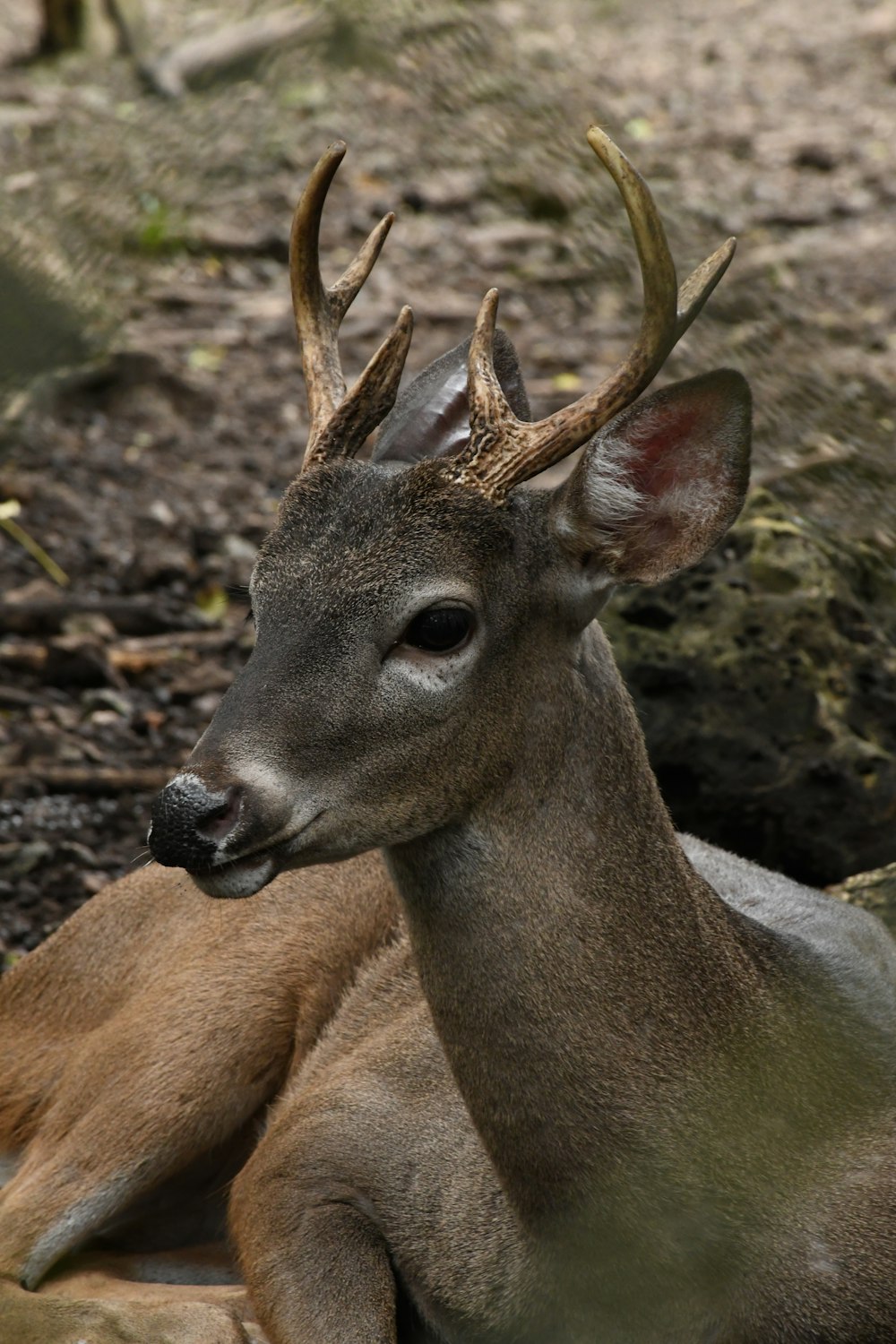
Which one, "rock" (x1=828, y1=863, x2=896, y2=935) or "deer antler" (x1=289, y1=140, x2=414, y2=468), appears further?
"rock" (x1=828, y1=863, x2=896, y2=935)

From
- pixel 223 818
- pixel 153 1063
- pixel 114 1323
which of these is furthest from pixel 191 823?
pixel 153 1063

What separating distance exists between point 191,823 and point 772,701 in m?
2.73

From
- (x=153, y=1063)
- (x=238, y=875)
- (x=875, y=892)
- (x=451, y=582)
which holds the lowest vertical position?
(x=875, y=892)

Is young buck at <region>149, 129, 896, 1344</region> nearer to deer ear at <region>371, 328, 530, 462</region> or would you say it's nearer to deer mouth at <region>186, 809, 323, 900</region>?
deer mouth at <region>186, 809, 323, 900</region>

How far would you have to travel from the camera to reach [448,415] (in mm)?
4180

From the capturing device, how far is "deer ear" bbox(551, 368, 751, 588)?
362 cm

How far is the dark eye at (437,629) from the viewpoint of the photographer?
11.7 feet

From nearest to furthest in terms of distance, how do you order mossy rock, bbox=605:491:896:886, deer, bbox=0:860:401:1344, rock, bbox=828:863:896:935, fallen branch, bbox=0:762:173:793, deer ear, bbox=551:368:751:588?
deer ear, bbox=551:368:751:588, deer, bbox=0:860:401:1344, rock, bbox=828:863:896:935, mossy rock, bbox=605:491:896:886, fallen branch, bbox=0:762:173:793

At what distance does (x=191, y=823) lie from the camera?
323 centimetres

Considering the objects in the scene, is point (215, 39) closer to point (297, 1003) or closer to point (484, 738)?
point (297, 1003)

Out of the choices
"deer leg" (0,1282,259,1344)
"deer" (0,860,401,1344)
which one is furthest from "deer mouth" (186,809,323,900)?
"deer" (0,860,401,1344)

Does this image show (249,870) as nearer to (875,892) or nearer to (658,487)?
(658,487)

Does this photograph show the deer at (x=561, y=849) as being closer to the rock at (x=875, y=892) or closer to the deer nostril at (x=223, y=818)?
the deer nostril at (x=223, y=818)

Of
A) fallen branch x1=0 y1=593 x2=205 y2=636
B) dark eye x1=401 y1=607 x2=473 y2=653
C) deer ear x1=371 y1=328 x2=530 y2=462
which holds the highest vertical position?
deer ear x1=371 y1=328 x2=530 y2=462
